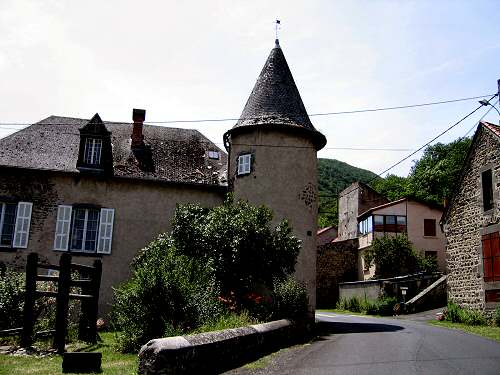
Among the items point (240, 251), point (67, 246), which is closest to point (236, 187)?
point (240, 251)

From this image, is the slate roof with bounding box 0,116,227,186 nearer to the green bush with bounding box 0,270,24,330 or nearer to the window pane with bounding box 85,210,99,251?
the window pane with bounding box 85,210,99,251

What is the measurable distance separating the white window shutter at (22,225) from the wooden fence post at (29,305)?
8.38 m

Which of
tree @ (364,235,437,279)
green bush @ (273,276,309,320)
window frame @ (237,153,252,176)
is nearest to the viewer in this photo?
green bush @ (273,276,309,320)

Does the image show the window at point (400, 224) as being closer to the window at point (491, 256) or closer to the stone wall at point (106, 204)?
the window at point (491, 256)

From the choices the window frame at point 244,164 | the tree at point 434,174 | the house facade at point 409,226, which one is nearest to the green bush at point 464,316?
the window frame at point 244,164

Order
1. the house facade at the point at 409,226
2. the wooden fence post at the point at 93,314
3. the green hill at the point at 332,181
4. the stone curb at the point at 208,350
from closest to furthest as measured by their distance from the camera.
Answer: the stone curb at the point at 208,350 < the wooden fence post at the point at 93,314 < the house facade at the point at 409,226 < the green hill at the point at 332,181

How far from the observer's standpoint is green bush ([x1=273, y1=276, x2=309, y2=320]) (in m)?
14.0

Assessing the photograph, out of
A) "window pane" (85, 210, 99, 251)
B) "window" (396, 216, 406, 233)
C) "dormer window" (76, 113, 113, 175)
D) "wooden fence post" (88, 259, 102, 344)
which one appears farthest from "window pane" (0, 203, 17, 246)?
"window" (396, 216, 406, 233)

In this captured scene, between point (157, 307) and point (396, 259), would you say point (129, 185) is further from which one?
point (396, 259)

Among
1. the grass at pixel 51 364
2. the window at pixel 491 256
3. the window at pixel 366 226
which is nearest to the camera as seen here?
the grass at pixel 51 364

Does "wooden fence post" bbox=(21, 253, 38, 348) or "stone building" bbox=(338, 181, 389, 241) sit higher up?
"stone building" bbox=(338, 181, 389, 241)

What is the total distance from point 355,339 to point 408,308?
490 inches

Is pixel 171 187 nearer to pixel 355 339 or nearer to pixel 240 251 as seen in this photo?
pixel 240 251

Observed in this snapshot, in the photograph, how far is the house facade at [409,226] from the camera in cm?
3719
